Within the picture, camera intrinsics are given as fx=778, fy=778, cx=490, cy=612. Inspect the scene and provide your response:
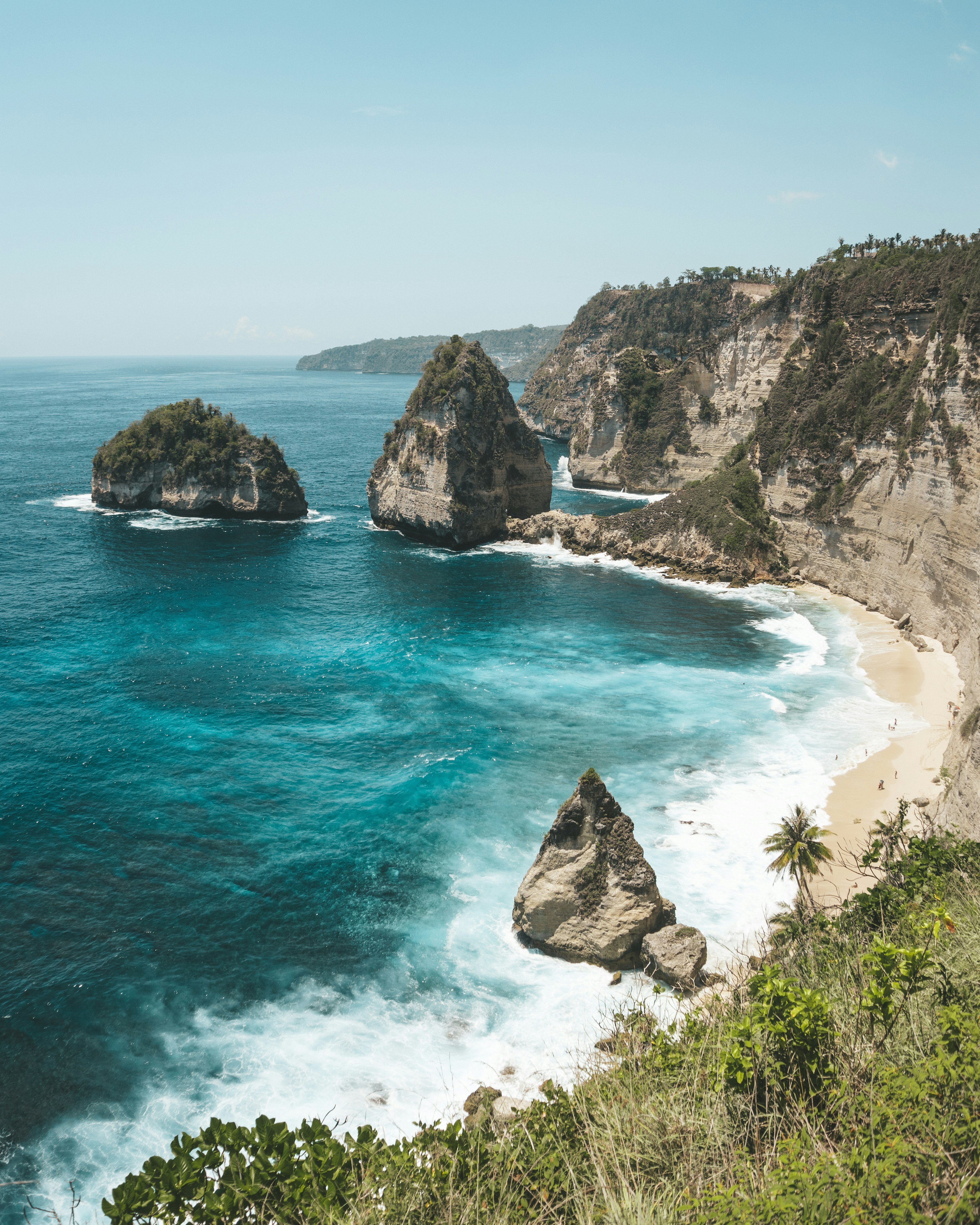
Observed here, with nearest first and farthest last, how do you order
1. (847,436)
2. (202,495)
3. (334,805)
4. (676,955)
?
(676,955) < (334,805) < (847,436) < (202,495)

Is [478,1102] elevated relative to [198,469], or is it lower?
lower

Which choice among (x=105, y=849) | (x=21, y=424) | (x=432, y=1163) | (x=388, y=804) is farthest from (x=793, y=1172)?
(x=21, y=424)

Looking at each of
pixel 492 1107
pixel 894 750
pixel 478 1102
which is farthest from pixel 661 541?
pixel 492 1107

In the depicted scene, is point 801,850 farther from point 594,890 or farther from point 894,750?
point 894,750

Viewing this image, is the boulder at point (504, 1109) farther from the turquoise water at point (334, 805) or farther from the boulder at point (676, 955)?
the boulder at point (676, 955)

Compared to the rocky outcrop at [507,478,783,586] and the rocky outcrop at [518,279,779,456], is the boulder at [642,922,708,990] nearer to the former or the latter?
→ the rocky outcrop at [507,478,783,586]
